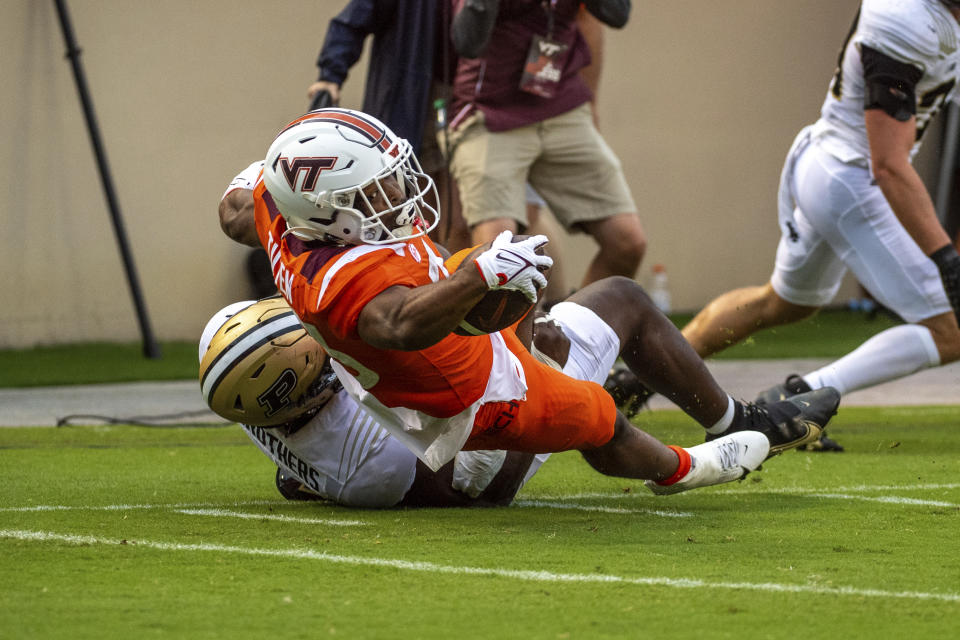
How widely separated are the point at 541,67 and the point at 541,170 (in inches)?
20.0

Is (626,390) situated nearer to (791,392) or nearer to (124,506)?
(791,392)

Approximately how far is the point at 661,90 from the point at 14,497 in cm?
982

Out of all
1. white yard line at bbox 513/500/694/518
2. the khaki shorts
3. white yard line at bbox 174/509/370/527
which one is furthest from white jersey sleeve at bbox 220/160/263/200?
the khaki shorts

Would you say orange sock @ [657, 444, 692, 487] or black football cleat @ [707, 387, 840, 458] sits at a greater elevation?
orange sock @ [657, 444, 692, 487]

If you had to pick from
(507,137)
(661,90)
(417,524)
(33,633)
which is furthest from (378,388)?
(661,90)

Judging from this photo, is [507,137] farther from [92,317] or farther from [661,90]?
[661,90]

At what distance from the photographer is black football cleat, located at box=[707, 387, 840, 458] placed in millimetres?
4234

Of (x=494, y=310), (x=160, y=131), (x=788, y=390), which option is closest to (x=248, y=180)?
(x=494, y=310)

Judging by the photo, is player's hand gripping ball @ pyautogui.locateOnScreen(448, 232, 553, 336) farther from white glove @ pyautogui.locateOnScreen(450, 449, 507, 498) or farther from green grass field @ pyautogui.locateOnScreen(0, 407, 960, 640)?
white glove @ pyautogui.locateOnScreen(450, 449, 507, 498)

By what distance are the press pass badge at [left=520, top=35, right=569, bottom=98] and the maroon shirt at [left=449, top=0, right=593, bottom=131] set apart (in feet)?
0.15

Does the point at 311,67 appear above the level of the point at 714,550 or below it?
below

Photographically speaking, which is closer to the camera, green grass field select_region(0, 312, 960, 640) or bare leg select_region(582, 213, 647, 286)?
green grass field select_region(0, 312, 960, 640)

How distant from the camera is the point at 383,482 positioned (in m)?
3.99

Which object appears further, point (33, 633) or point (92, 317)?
point (92, 317)
